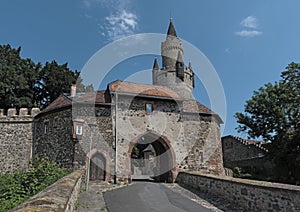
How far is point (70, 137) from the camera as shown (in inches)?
626

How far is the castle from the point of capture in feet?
52.0

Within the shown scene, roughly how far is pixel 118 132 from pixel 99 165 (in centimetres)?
233

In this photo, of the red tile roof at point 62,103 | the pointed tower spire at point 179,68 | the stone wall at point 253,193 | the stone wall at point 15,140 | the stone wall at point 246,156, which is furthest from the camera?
the pointed tower spire at point 179,68

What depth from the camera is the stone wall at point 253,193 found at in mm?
6926

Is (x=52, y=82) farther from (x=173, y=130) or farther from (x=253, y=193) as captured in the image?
(x=253, y=193)

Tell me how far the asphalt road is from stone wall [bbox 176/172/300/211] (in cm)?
126

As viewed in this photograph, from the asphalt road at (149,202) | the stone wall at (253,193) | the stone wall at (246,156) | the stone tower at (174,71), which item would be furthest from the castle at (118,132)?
the stone tower at (174,71)

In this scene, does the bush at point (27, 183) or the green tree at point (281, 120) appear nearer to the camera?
the bush at point (27, 183)

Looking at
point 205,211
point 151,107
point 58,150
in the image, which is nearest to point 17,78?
point 58,150

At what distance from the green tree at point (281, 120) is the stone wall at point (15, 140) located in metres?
18.8

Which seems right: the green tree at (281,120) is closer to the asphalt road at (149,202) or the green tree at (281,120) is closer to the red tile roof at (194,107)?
the red tile roof at (194,107)

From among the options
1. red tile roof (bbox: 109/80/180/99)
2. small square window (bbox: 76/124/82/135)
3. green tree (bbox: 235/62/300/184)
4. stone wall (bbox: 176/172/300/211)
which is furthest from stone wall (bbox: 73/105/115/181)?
green tree (bbox: 235/62/300/184)

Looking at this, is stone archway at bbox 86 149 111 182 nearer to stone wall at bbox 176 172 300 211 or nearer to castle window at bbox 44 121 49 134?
castle window at bbox 44 121 49 134

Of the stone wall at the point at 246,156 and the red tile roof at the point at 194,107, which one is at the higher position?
the red tile roof at the point at 194,107
